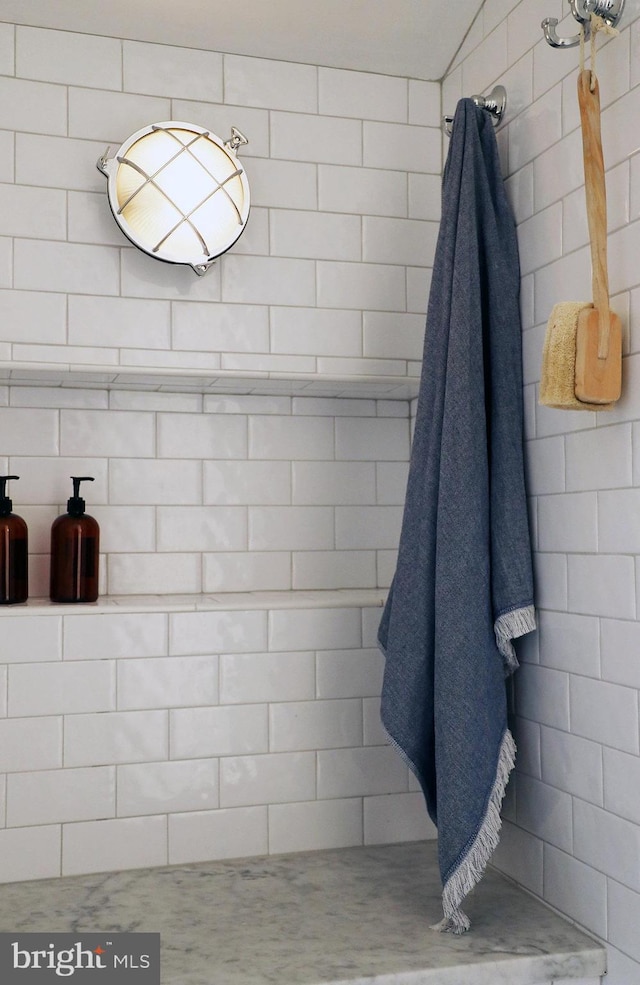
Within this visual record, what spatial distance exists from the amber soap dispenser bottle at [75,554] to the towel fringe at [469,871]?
2.48 feet

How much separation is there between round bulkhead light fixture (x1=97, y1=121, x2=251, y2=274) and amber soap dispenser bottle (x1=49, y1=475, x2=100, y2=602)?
0.43m

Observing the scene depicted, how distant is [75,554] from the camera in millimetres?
1681

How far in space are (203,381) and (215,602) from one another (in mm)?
402

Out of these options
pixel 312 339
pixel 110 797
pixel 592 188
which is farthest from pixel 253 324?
pixel 110 797

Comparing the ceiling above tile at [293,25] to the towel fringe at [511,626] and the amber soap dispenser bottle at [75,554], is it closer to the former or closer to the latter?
the amber soap dispenser bottle at [75,554]

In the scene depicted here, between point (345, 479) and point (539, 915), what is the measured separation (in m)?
0.88

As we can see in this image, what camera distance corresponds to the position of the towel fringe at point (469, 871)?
4.48ft

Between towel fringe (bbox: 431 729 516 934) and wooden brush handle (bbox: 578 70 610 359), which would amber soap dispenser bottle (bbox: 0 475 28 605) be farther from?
wooden brush handle (bbox: 578 70 610 359)

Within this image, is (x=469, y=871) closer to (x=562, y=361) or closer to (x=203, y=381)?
(x=562, y=361)

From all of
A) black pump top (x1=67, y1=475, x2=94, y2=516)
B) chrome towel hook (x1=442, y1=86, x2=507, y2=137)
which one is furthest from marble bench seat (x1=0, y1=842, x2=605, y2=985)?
chrome towel hook (x1=442, y1=86, x2=507, y2=137)

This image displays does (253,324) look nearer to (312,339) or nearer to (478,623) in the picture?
(312,339)

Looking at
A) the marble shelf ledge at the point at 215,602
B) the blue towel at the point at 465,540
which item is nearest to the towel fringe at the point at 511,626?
the blue towel at the point at 465,540

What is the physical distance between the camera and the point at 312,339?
1.73 m

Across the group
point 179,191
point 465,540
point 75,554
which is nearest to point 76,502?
point 75,554
